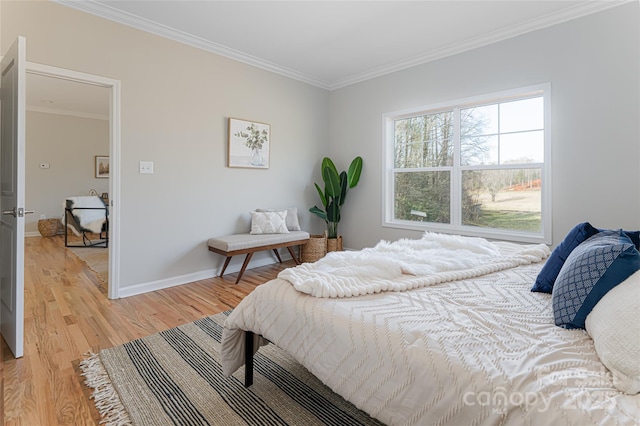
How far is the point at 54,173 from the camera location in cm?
689

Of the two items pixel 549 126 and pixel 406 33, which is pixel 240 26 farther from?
pixel 549 126

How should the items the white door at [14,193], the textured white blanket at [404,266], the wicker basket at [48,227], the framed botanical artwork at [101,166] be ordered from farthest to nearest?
the framed botanical artwork at [101,166]
the wicker basket at [48,227]
the white door at [14,193]
the textured white blanket at [404,266]

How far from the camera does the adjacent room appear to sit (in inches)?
42.3

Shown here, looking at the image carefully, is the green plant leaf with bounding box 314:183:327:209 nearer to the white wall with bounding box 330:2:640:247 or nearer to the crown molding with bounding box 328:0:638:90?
the crown molding with bounding box 328:0:638:90

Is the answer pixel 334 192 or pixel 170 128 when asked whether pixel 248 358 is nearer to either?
pixel 170 128

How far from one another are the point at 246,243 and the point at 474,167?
2714mm

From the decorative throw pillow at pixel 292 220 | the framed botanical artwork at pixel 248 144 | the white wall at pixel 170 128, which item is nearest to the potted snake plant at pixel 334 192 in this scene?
the decorative throw pillow at pixel 292 220

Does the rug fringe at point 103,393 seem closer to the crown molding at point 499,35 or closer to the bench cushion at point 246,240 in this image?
the bench cushion at point 246,240

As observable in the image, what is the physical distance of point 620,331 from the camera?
0.90m

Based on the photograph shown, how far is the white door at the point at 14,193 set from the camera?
196cm

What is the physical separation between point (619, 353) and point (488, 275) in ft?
3.03

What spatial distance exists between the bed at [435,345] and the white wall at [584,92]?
1708 mm

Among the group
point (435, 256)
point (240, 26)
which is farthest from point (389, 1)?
point (435, 256)

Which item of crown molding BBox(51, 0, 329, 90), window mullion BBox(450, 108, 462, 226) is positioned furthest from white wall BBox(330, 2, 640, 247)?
crown molding BBox(51, 0, 329, 90)
